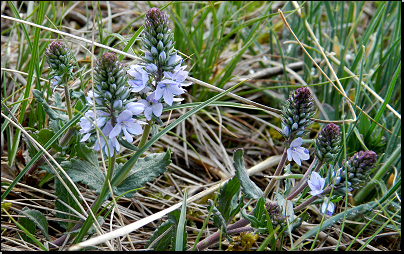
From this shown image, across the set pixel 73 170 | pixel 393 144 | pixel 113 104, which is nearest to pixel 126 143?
pixel 113 104

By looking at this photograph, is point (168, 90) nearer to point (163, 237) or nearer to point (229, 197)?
point (229, 197)

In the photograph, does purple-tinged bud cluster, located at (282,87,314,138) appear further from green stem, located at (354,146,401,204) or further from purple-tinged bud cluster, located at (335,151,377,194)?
green stem, located at (354,146,401,204)

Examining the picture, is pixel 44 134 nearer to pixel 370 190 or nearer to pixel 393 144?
pixel 370 190

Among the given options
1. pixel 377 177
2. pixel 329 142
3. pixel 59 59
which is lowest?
pixel 377 177

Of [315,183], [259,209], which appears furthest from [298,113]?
[259,209]

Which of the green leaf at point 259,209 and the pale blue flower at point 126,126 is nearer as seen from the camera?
the pale blue flower at point 126,126

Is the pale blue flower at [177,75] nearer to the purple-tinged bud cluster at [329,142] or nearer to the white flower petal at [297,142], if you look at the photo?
the white flower petal at [297,142]

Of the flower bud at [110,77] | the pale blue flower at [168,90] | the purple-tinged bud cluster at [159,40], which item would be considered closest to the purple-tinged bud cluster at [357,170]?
the pale blue flower at [168,90]
